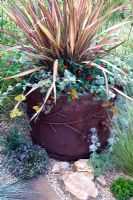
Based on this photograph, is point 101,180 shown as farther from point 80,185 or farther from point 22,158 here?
point 22,158

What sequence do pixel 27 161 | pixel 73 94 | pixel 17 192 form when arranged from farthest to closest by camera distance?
pixel 27 161, pixel 73 94, pixel 17 192

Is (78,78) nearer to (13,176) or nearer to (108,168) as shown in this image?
(108,168)

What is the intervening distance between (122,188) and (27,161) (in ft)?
2.42

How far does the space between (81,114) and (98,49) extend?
0.53 m

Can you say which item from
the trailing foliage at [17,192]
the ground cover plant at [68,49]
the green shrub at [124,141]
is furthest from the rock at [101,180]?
the ground cover plant at [68,49]

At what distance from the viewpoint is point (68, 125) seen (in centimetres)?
246

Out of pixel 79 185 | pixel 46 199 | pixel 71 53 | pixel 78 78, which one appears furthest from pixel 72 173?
pixel 71 53

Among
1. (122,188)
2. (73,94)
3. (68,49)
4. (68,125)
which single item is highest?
(68,49)

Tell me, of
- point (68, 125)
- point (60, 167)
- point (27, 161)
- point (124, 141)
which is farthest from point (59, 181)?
point (124, 141)

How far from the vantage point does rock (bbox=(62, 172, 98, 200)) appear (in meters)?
2.27

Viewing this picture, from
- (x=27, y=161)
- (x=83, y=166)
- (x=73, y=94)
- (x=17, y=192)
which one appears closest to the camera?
(x=17, y=192)

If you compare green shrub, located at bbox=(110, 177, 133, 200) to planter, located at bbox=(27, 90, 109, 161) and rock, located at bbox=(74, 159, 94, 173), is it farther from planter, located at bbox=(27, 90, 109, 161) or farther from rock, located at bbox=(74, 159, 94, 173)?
planter, located at bbox=(27, 90, 109, 161)

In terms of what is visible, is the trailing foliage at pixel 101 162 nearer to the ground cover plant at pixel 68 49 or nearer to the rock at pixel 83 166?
the rock at pixel 83 166

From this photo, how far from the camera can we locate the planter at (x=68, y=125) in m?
2.41
